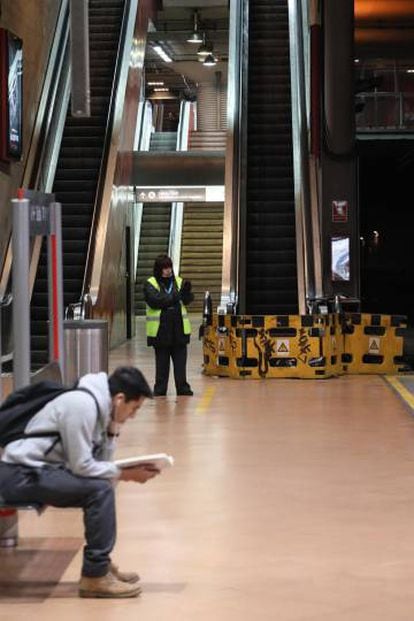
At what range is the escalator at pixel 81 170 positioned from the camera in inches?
714

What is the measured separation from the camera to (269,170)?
21.3m

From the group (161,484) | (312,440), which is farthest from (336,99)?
(161,484)

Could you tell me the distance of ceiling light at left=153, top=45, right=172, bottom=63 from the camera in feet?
123

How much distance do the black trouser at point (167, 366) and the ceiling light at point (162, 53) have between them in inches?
990

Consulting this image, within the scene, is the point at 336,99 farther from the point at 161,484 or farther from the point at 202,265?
the point at 202,265

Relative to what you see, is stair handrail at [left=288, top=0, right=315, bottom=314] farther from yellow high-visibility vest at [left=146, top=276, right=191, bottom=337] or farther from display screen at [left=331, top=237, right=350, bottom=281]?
yellow high-visibility vest at [left=146, top=276, right=191, bottom=337]

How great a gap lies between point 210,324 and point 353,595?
10.7m

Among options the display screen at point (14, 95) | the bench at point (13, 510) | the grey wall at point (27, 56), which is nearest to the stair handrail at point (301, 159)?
the grey wall at point (27, 56)

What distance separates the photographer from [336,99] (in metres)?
18.3

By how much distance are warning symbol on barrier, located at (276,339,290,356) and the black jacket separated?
2.08 meters

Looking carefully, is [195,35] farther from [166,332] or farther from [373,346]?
[166,332]

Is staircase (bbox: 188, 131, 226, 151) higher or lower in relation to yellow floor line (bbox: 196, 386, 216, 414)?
higher

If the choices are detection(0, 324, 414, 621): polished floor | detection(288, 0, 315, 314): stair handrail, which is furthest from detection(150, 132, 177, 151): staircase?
detection(0, 324, 414, 621): polished floor

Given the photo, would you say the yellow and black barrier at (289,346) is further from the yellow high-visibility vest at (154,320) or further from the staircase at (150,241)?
the staircase at (150,241)
